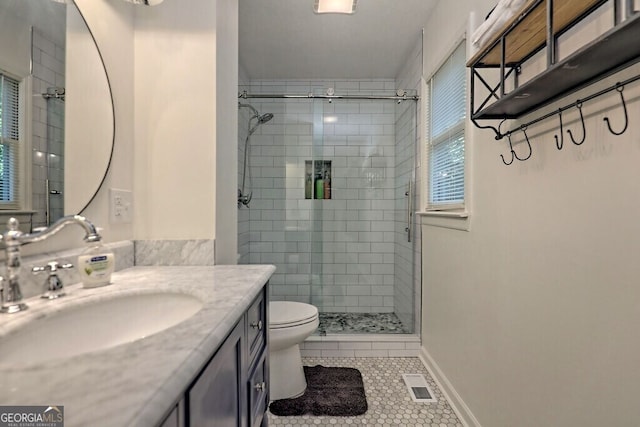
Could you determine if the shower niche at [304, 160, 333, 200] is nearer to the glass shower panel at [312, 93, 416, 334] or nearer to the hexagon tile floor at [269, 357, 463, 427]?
the glass shower panel at [312, 93, 416, 334]

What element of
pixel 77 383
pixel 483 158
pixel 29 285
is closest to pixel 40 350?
pixel 29 285

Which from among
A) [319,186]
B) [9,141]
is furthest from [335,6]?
[9,141]

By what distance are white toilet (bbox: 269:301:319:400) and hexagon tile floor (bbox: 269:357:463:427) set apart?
18 cm

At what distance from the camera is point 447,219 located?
1919mm

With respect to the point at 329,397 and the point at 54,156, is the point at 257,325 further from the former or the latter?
the point at 329,397

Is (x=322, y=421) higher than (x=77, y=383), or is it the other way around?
(x=77, y=383)

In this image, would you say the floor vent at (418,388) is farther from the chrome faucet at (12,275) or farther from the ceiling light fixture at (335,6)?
the ceiling light fixture at (335,6)

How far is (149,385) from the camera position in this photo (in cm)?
40

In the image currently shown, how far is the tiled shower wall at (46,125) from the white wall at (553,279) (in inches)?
58.6

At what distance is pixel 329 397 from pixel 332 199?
1739 mm

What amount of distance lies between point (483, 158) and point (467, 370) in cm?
105

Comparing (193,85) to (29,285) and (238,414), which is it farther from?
(238,414)

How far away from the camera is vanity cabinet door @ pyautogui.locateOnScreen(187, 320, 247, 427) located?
0.55 meters

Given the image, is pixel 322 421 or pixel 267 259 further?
pixel 267 259
